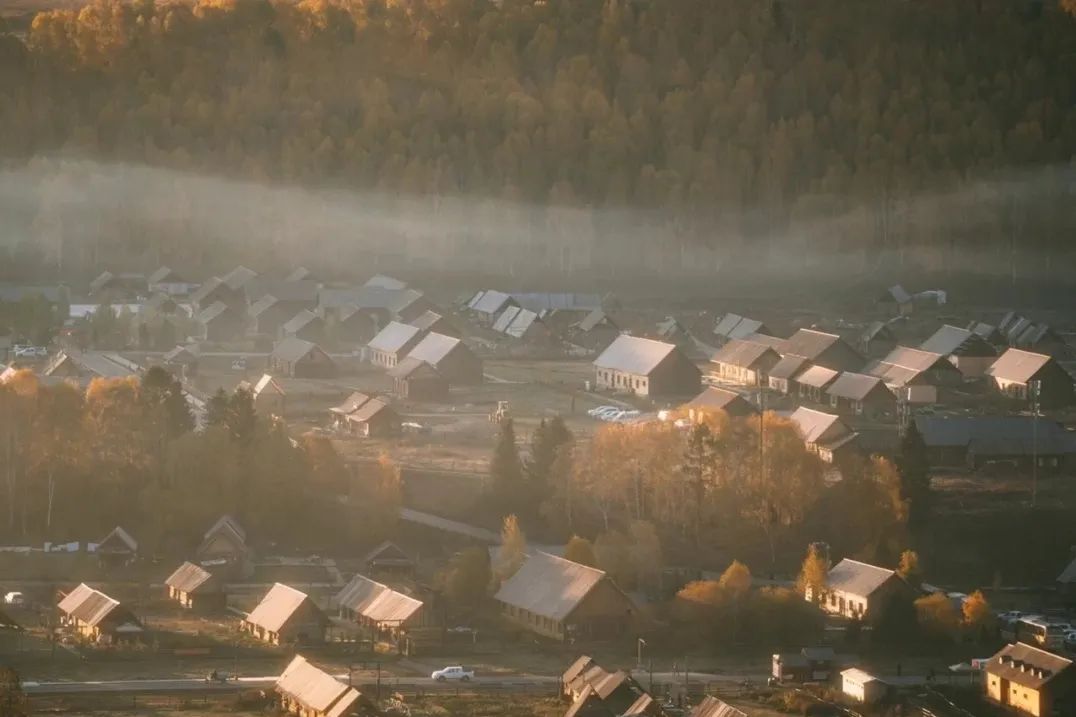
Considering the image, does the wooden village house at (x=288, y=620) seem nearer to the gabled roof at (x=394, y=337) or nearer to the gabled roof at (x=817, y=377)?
the gabled roof at (x=817, y=377)

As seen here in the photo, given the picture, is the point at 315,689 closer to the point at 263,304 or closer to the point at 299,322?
the point at 299,322

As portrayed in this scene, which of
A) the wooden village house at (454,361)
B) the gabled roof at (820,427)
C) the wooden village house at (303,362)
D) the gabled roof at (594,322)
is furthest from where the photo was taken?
the gabled roof at (594,322)

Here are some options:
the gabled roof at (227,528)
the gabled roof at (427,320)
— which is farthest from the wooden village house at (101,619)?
the gabled roof at (427,320)

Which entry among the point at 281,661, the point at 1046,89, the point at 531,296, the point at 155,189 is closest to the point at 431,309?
the point at 531,296

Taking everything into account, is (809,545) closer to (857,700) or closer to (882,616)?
(882,616)

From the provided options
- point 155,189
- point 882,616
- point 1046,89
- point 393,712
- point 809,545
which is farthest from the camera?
point 1046,89

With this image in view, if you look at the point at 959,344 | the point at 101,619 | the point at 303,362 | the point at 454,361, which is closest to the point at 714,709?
the point at 101,619

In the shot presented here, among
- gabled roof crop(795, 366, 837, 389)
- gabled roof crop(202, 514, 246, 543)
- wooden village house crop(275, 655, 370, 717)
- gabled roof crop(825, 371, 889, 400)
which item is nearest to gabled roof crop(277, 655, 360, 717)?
wooden village house crop(275, 655, 370, 717)
